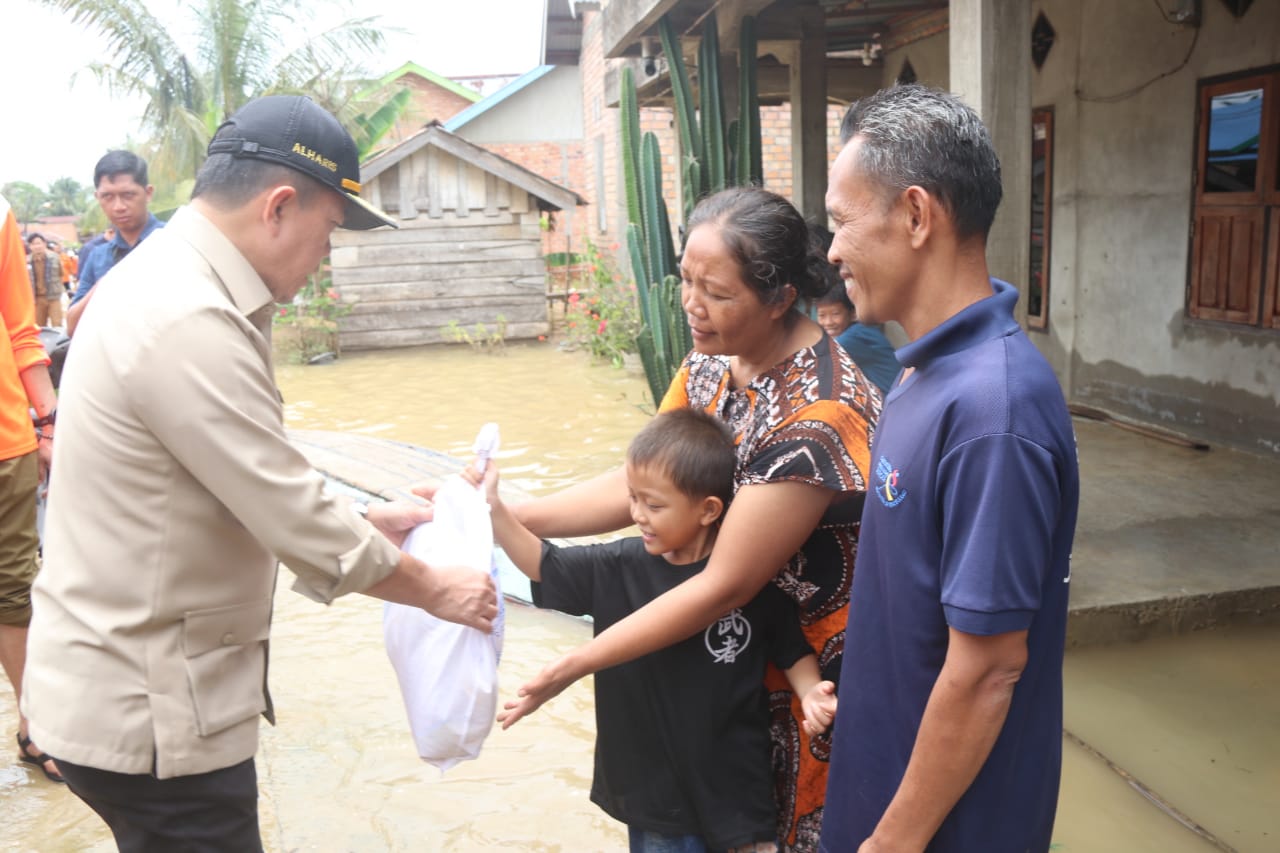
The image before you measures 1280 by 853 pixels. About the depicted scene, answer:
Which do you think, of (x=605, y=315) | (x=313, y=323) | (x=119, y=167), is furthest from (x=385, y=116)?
(x=119, y=167)

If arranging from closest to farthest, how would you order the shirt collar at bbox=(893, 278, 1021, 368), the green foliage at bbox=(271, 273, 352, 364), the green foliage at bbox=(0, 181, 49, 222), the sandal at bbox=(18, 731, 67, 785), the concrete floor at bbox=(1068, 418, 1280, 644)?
1. the shirt collar at bbox=(893, 278, 1021, 368)
2. the sandal at bbox=(18, 731, 67, 785)
3. the concrete floor at bbox=(1068, 418, 1280, 644)
4. the green foliage at bbox=(271, 273, 352, 364)
5. the green foliage at bbox=(0, 181, 49, 222)

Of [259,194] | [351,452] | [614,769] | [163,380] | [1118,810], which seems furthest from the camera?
[351,452]

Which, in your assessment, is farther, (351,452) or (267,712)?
(351,452)

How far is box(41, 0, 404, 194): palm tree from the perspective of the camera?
785 inches

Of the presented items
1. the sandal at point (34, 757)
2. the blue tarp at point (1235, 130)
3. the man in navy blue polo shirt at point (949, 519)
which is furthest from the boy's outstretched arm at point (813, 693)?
the blue tarp at point (1235, 130)

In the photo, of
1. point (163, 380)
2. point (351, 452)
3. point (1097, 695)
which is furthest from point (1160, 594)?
point (351, 452)

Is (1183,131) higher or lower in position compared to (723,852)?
higher

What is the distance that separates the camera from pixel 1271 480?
6.07m

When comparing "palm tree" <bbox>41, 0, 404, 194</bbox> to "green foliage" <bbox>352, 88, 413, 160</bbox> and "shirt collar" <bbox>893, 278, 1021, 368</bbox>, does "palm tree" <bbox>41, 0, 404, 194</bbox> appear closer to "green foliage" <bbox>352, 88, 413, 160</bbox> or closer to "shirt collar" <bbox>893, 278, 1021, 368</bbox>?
"green foliage" <bbox>352, 88, 413, 160</bbox>

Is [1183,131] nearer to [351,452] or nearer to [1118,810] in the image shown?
[1118,810]

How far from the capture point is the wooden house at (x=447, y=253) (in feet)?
54.2

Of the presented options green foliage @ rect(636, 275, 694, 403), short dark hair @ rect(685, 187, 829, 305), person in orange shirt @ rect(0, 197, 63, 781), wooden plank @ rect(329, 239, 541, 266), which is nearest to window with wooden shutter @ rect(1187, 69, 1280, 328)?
green foliage @ rect(636, 275, 694, 403)

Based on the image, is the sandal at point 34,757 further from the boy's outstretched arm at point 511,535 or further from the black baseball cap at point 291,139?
the black baseball cap at point 291,139

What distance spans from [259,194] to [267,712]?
3.37 feet
